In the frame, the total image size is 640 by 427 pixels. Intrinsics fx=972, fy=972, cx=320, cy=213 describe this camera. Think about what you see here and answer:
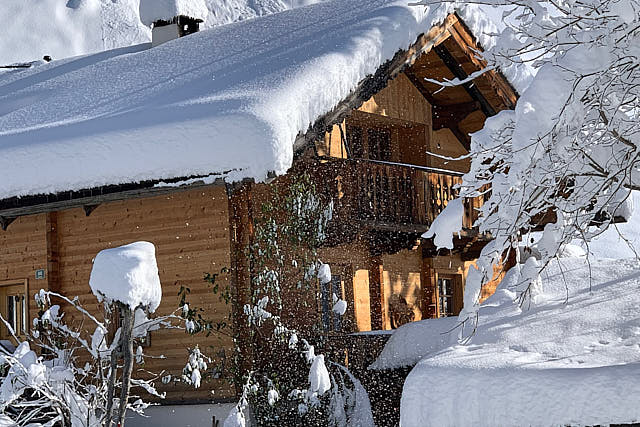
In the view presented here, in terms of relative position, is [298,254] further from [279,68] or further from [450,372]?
[450,372]

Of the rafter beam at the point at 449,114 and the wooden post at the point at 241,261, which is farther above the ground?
the rafter beam at the point at 449,114

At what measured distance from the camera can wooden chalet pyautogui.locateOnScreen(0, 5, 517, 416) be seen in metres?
12.2

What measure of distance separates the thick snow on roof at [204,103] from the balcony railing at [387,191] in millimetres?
1288

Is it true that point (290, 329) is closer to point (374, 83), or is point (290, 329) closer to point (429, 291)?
point (374, 83)

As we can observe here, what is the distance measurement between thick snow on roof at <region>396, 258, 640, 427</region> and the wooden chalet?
13.3ft

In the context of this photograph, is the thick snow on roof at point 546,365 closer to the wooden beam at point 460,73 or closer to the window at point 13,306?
the wooden beam at point 460,73

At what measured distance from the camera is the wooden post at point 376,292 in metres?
14.6

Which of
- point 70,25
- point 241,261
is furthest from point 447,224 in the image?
point 70,25

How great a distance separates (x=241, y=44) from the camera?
15195mm

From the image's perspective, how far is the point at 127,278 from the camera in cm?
689

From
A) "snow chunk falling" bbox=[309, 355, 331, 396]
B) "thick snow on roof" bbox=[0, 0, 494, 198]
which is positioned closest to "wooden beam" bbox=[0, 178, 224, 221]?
"thick snow on roof" bbox=[0, 0, 494, 198]

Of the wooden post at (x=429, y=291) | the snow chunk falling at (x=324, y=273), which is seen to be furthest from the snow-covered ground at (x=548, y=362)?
the wooden post at (x=429, y=291)

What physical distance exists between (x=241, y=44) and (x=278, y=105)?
4532 mm

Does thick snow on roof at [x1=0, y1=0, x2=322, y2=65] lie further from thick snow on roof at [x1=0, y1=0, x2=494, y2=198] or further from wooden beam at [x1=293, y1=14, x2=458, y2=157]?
wooden beam at [x1=293, y1=14, x2=458, y2=157]
